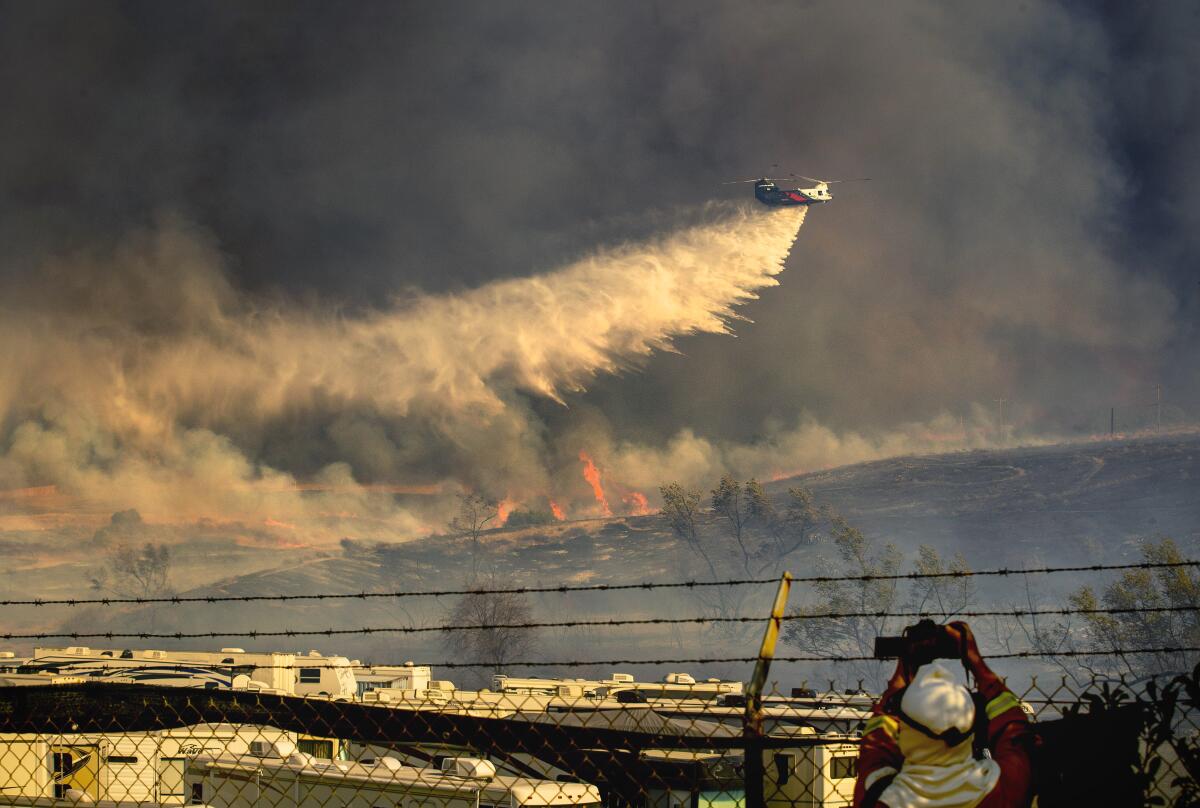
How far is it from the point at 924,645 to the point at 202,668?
253 ft

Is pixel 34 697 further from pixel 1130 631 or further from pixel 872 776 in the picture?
pixel 1130 631

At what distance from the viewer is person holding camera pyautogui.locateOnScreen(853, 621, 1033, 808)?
31.7ft

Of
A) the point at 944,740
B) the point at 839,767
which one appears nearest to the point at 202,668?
the point at 839,767

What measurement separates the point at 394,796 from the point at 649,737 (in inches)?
304

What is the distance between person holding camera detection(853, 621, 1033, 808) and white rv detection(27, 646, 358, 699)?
203ft

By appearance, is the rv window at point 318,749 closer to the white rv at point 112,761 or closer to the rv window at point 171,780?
the white rv at point 112,761

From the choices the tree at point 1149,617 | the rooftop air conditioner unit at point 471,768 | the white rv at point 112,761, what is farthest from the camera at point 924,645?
the tree at point 1149,617

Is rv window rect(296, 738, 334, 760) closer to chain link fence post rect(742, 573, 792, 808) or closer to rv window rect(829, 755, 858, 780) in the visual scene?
rv window rect(829, 755, 858, 780)

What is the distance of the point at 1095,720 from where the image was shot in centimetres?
1029

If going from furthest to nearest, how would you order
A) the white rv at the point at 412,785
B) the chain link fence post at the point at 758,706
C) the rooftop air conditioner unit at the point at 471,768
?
the rooftop air conditioner unit at the point at 471,768 < the white rv at the point at 412,785 < the chain link fence post at the point at 758,706

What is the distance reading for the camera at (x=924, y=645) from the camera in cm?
996

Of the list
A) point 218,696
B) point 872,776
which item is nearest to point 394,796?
point 218,696

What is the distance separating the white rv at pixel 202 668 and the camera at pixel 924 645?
2432 inches

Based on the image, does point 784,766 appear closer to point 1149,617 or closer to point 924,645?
point 924,645
